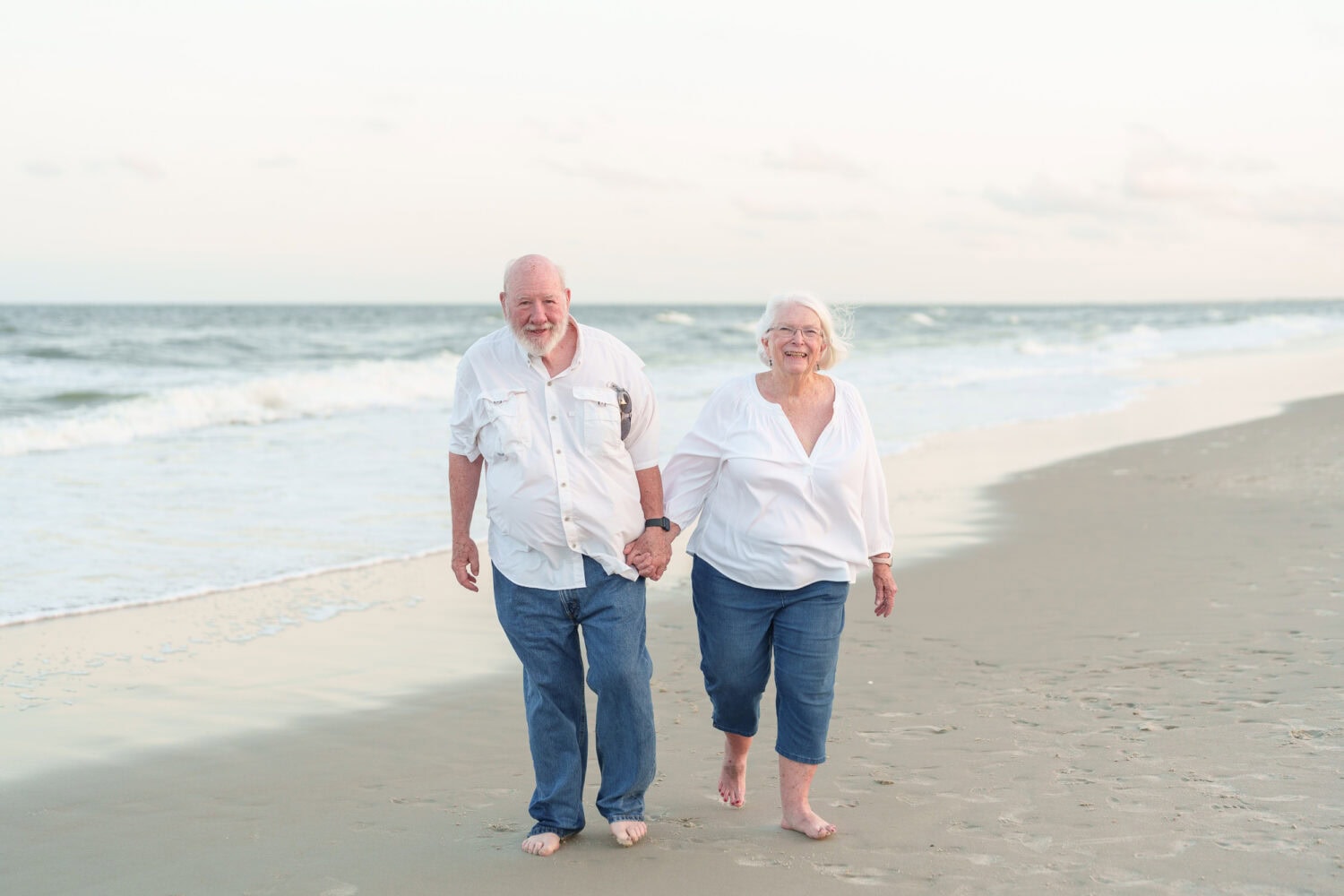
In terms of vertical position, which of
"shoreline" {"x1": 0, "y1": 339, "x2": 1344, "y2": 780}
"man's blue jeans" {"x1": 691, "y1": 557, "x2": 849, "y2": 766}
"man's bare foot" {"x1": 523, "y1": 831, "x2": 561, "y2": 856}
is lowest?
"shoreline" {"x1": 0, "y1": 339, "x2": 1344, "y2": 780}

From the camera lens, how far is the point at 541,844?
11.9ft

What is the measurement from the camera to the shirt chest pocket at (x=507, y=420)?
361cm

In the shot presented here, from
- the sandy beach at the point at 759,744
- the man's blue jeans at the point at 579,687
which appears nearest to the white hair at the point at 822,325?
the man's blue jeans at the point at 579,687

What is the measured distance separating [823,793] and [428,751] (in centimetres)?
151

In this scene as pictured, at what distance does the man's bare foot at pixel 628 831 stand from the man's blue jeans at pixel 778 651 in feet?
1.40

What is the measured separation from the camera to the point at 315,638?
6090 millimetres

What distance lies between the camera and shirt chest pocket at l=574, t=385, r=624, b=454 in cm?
361

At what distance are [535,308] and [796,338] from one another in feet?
2.64

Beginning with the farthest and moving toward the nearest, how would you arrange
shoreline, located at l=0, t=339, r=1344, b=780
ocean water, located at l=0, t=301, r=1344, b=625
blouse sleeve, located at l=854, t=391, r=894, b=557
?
ocean water, located at l=0, t=301, r=1344, b=625
shoreline, located at l=0, t=339, r=1344, b=780
blouse sleeve, located at l=854, t=391, r=894, b=557

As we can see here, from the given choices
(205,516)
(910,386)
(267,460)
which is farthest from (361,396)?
→ (205,516)

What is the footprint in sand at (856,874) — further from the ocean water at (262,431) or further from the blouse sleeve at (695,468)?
the ocean water at (262,431)

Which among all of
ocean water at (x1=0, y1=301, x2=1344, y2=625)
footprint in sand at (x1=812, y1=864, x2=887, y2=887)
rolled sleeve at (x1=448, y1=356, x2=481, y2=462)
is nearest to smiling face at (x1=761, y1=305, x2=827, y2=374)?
rolled sleeve at (x1=448, y1=356, x2=481, y2=462)

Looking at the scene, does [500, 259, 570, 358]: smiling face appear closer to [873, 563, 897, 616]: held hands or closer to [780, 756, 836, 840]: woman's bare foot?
[873, 563, 897, 616]: held hands

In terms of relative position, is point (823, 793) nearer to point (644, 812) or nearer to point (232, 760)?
point (644, 812)
